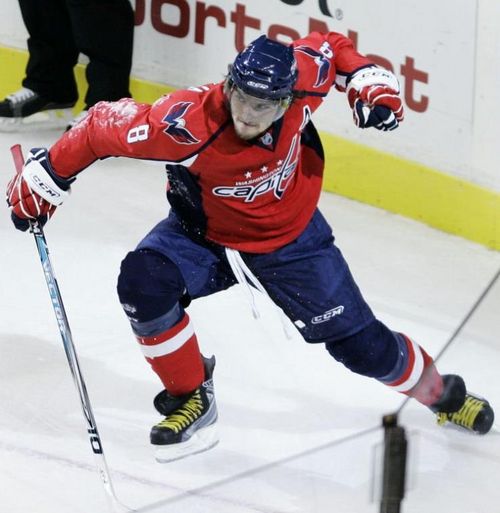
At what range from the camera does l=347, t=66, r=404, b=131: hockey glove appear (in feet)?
10.0

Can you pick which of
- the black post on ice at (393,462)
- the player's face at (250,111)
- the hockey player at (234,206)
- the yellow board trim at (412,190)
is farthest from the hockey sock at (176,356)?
the yellow board trim at (412,190)

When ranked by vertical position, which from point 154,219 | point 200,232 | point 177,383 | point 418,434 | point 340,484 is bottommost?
point 154,219

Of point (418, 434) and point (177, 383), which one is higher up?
point (418, 434)

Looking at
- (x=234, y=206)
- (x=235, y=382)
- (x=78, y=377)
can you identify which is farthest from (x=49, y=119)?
(x=234, y=206)

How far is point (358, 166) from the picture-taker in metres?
4.70

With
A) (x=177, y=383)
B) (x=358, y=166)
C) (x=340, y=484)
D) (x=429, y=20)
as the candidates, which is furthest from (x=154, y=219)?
(x=340, y=484)

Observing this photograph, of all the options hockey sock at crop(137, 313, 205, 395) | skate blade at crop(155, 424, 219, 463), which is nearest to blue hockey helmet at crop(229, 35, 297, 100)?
hockey sock at crop(137, 313, 205, 395)

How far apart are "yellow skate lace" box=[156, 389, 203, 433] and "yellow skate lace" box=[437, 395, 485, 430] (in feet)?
2.71

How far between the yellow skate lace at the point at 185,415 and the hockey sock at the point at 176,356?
3 cm

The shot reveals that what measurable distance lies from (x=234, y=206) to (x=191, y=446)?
58cm

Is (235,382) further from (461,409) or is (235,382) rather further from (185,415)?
(461,409)

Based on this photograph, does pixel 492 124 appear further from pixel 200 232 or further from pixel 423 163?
pixel 200 232

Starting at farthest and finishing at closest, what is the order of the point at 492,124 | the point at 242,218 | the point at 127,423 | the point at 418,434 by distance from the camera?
1. the point at 492,124
2. the point at 127,423
3. the point at 242,218
4. the point at 418,434

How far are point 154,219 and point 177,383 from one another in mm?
1478
